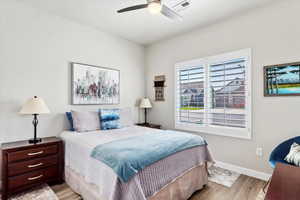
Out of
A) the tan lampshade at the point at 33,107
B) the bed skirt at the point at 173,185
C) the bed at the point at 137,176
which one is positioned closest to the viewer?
the bed at the point at 137,176

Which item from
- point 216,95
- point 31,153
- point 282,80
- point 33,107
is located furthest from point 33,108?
point 282,80

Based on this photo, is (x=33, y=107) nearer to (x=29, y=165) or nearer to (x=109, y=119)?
(x=29, y=165)

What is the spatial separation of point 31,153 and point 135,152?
157 centimetres

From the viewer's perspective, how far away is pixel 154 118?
13.7ft

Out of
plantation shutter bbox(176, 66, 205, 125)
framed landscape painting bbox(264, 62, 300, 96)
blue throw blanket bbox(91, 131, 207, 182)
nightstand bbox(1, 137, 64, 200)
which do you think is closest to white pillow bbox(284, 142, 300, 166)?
framed landscape painting bbox(264, 62, 300, 96)

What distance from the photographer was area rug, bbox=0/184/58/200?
6.65 feet

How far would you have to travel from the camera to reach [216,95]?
10.0 ft

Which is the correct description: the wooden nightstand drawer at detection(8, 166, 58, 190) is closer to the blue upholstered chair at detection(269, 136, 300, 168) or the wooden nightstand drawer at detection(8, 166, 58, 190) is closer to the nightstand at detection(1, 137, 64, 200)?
the nightstand at detection(1, 137, 64, 200)

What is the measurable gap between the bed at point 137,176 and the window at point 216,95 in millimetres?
896

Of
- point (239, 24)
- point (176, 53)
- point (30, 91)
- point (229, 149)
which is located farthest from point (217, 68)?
point (30, 91)

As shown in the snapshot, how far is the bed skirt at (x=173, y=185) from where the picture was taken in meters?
1.75

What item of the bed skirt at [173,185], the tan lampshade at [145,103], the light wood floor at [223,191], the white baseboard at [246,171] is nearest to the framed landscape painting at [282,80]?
the white baseboard at [246,171]

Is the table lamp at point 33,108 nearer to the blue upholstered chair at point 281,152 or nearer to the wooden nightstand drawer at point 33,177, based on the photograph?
the wooden nightstand drawer at point 33,177

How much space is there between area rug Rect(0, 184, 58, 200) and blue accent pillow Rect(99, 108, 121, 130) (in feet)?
3.78
